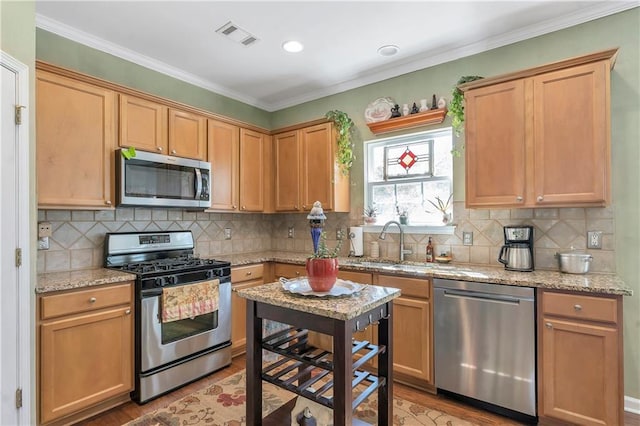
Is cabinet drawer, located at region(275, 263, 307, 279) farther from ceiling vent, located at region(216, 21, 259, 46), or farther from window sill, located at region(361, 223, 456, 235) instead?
ceiling vent, located at region(216, 21, 259, 46)

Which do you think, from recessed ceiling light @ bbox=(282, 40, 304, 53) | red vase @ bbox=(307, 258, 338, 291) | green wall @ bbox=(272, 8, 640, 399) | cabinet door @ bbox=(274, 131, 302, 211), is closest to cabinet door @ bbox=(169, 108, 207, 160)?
cabinet door @ bbox=(274, 131, 302, 211)

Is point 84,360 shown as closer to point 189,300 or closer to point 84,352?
point 84,352

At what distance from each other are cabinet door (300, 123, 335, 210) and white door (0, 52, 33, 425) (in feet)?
7.82

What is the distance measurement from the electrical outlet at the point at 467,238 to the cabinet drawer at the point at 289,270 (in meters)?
1.54

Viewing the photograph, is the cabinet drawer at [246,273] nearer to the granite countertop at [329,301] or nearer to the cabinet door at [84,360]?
the cabinet door at [84,360]

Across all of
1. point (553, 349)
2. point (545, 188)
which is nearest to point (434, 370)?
point (553, 349)

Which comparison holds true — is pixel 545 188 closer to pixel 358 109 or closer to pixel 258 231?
pixel 358 109

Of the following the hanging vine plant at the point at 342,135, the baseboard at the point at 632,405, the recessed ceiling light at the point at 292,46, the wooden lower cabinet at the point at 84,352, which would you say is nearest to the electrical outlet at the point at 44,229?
the wooden lower cabinet at the point at 84,352

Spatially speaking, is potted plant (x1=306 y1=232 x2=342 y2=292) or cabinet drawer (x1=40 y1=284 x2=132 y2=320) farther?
cabinet drawer (x1=40 y1=284 x2=132 y2=320)

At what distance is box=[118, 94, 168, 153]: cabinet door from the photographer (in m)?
2.73

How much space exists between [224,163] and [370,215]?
167 cm

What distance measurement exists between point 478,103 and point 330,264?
190 centimetres

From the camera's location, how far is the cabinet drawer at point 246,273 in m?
3.28

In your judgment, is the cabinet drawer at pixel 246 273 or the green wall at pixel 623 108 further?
the cabinet drawer at pixel 246 273
